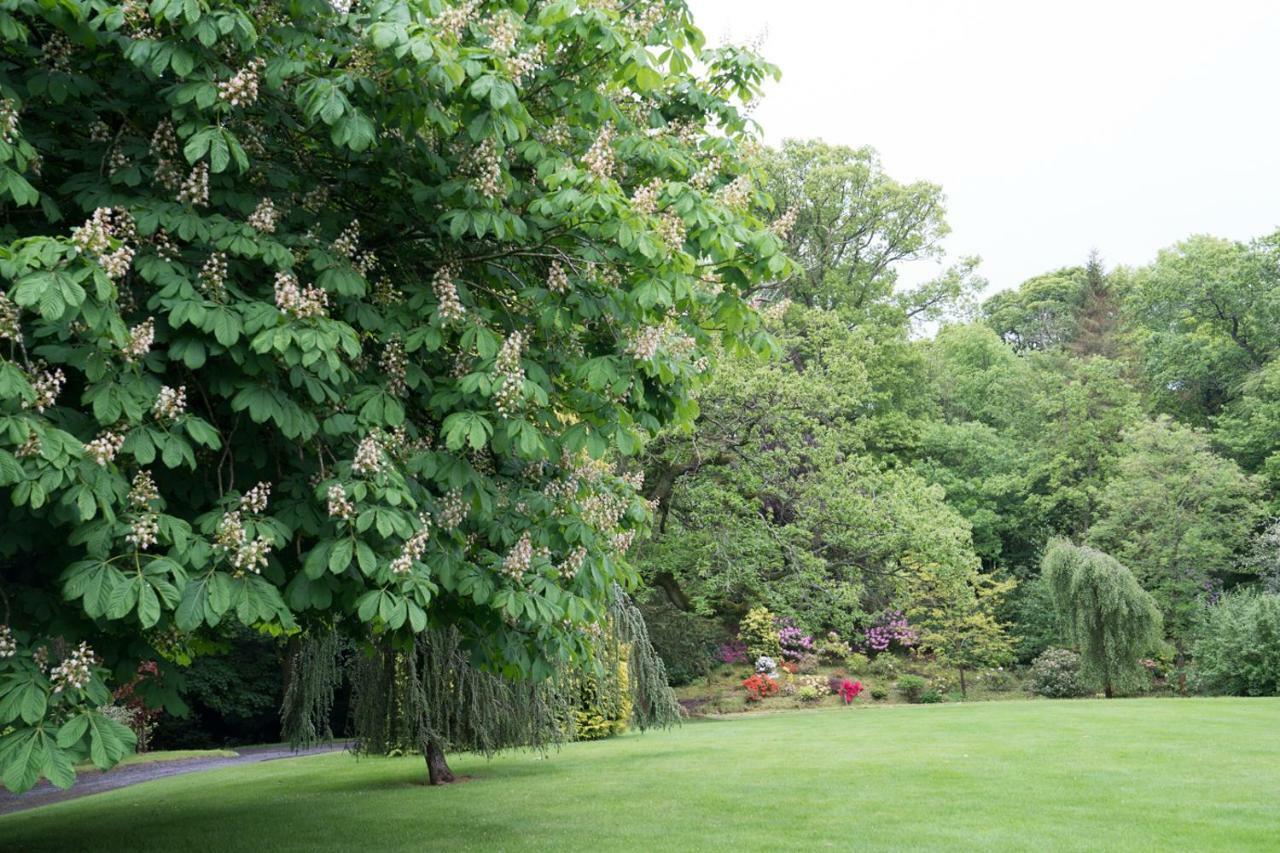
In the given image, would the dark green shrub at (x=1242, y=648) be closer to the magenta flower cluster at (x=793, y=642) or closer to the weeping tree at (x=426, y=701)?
the magenta flower cluster at (x=793, y=642)

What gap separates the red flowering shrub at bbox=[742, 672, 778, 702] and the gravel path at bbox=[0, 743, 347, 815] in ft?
35.1

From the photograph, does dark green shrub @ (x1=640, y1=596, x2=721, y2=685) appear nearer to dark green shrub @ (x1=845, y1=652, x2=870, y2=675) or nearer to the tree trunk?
dark green shrub @ (x1=845, y1=652, x2=870, y2=675)

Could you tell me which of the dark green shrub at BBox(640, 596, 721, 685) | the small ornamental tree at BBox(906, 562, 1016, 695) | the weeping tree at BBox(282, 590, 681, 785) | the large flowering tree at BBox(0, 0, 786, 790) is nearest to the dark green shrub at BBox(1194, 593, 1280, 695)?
the small ornamental tree at BBox(906, 562, 1016, 695)

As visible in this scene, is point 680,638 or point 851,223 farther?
point 851,223

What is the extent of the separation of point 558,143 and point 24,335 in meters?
2.99

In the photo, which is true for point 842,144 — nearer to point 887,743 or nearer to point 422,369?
point 887,743

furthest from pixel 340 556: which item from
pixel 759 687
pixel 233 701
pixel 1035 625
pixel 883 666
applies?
pixel 1035 625

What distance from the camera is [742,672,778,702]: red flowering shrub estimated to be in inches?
1053

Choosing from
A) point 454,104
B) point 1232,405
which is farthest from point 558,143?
point 1232,405

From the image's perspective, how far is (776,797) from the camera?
10648 mm

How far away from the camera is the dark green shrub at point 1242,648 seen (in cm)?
2325

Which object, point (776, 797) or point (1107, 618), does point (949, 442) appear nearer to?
point (1107, 618)

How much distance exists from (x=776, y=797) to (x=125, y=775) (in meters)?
15.7

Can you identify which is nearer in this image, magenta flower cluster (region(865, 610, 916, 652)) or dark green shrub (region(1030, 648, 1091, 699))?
dark green shrub (region(1030, 648, 1091, 699))
